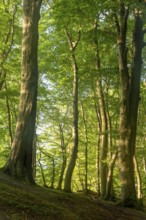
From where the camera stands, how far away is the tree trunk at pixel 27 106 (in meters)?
7.84

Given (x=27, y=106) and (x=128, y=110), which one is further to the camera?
(x=128, y=110)

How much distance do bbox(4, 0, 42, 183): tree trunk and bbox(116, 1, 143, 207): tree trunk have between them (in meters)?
3.45

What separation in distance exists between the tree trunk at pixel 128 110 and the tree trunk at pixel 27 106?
345cm

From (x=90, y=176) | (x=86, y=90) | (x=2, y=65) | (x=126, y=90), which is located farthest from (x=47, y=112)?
(x=90, y=176)

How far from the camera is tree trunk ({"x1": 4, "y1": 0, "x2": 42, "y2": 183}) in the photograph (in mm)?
7836

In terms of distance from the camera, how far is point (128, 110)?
11.1 metres

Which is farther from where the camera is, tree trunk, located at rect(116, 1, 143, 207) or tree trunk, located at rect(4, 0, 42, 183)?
tree trunk, located at rect(116, 1, 143, 207)

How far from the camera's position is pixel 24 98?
8.38 metres

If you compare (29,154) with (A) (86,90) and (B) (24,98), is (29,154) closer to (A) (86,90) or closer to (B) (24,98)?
(B) (24,98)

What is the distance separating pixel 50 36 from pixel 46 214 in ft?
46.3

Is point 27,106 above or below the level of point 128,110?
below

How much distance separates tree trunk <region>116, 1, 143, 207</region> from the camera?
404 inches

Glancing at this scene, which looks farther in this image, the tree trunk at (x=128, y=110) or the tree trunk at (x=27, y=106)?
the tree trunk at (x=128, y=110)

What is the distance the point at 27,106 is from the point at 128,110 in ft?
15.2
